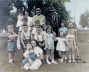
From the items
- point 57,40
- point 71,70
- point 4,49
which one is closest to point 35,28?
point 57,40

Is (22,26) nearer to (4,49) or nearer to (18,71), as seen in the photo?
(4,49)

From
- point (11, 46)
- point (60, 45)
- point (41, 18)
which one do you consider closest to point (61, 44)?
point (60, 45)

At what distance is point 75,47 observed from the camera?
9.71ft

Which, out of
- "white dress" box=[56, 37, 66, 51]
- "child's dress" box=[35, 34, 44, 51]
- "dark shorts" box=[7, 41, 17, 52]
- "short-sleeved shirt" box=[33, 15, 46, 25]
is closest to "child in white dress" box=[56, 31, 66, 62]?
"white dress" box=[56, 37, 66, 51]

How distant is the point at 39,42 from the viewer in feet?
9.39

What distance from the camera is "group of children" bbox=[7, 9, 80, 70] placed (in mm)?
2824

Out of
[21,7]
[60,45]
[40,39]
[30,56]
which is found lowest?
[30,56]

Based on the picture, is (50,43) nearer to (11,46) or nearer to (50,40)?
(50,40)

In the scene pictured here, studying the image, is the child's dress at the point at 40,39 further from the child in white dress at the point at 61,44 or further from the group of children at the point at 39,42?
the child in white dress at the point at 61,44

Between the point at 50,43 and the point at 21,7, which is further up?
the point at 21,7

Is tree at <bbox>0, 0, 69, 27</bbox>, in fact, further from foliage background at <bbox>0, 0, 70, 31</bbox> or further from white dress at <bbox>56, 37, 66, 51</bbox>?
white dress at <bbox>56, 37, 66, 51</bbox>

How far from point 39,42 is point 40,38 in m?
0.07

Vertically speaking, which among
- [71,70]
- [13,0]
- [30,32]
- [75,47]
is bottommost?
[71,70]

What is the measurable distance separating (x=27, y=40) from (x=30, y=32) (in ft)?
0.46
